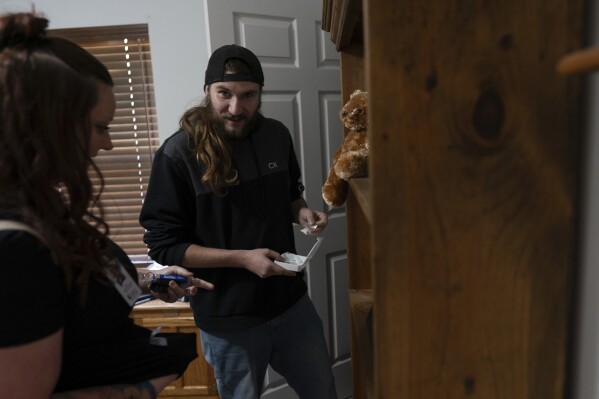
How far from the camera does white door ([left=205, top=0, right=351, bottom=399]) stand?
1701mm

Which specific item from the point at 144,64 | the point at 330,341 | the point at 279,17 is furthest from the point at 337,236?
Result: the point at 144,64

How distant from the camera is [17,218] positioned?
586 millimetres

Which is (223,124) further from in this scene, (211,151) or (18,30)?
(18,30)

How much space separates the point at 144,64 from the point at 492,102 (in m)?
2.09

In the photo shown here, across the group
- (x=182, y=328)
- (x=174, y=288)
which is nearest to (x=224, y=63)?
(x=174, y=288)

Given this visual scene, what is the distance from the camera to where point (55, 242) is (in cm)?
59

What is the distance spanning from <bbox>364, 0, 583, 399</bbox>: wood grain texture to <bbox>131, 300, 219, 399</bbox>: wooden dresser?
1488 mm

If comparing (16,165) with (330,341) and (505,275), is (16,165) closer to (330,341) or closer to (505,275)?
(505,275)

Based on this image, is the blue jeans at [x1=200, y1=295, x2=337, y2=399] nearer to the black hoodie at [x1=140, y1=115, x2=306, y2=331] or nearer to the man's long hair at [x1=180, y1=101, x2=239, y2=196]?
the black hoodie at [x1=140, y1=115, x2=306, y2=331]

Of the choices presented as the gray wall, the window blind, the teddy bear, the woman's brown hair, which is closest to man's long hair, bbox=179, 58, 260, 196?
the teddy bear

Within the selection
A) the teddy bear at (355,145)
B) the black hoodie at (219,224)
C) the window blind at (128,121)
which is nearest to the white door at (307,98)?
the black hoodie at (219,224)

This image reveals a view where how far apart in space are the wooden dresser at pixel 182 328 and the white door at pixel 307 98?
285 millimetres

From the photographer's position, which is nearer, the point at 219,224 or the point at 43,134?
the point at 43,134

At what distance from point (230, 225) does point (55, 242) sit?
2.55 feet
